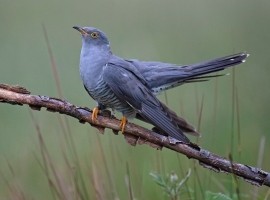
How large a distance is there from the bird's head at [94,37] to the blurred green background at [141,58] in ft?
1.32

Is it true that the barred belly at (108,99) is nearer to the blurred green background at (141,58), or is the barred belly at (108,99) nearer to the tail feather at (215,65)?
the blurred green background at (141,58)

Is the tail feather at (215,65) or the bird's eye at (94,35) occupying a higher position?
the bird's eye at (94,35)

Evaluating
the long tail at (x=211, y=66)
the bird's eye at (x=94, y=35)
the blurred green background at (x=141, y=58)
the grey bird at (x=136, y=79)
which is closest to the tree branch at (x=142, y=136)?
the grey bird at (x=136, y=79)

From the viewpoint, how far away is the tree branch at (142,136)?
Answer: 3059 millimetres

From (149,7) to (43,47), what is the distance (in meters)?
1.25

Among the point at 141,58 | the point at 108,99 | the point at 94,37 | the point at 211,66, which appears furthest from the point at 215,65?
the point at 141,58

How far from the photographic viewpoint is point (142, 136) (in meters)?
3.26

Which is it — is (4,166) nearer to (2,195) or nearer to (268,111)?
(2,195)

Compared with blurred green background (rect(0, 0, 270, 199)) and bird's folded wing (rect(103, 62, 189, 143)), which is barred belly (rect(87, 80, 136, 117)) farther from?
blurred green background (rect(0, 0, 270, 199))

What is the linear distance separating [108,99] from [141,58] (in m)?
3.06

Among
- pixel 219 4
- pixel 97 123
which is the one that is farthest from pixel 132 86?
pixel 219 4

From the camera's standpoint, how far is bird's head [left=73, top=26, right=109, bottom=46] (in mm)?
3947

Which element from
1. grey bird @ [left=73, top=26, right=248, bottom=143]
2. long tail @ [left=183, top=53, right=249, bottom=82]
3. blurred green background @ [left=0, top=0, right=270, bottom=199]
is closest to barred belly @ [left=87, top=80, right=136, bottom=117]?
grey bird @ [left=73, top=26, right=248, bottom=143]

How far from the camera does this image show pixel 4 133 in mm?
6230
